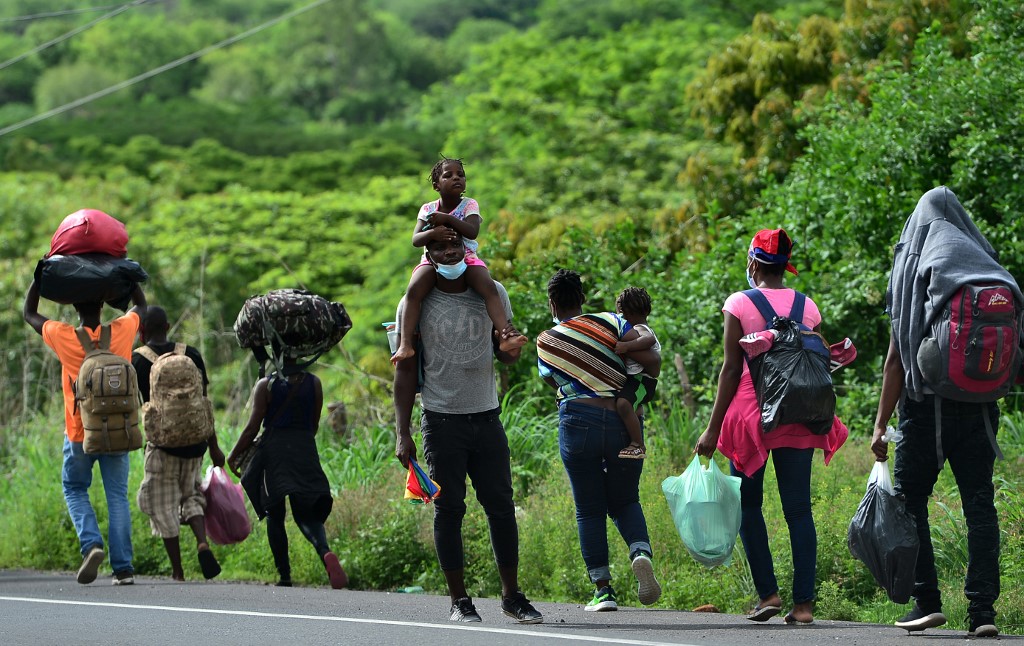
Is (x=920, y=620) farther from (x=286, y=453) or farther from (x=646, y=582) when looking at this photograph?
(x=286, y=453)

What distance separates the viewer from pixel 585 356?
768 centimetres

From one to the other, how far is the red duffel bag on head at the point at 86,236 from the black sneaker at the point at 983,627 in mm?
6005

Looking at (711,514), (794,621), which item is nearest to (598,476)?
(711,514)

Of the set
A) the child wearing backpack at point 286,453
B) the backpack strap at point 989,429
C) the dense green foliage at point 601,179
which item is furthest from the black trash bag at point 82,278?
the backpack strap at point 989,429

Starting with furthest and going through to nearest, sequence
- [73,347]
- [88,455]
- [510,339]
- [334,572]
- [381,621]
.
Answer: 1. [88,455]
2. [73,347]
3. [334,572]
4. [381,621]
5. [510,339]

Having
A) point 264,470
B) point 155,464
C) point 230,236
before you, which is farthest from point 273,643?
point 230,236

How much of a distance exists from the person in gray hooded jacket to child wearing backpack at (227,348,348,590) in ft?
13.4

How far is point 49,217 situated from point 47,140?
103 ft

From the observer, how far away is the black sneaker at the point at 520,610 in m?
7.29

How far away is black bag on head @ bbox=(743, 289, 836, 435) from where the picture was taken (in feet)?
22.8

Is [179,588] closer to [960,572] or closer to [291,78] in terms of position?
[960,572]

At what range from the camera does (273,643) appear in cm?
671

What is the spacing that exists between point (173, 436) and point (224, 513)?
67cm

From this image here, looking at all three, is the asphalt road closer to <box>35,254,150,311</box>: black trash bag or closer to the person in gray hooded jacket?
the person in gray hooded jacket
